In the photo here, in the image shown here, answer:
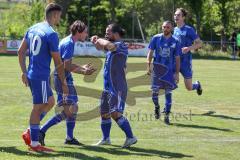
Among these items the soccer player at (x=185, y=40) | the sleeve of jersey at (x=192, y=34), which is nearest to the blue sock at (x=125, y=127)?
the soccer player at (x=185, y=40)

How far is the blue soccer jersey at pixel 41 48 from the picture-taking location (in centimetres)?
A: 852

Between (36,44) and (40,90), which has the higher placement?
(36,44)

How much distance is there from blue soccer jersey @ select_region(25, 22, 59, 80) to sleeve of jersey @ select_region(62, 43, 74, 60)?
24.2 inches

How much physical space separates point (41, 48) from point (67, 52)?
2.57ft

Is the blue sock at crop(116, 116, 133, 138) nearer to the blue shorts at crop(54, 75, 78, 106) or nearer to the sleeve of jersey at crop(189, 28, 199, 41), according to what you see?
the blue shorts at crop(54, 75, 78, 106)

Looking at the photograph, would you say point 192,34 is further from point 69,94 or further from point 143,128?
point 69,94

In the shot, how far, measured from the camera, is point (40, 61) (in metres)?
8.61

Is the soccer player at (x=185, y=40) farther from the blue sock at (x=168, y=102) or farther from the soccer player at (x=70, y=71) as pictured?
the soccer player at (x=70, y=71)

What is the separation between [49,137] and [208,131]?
3.22 m

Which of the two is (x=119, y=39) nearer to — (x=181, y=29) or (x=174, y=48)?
(x=174, y=48)

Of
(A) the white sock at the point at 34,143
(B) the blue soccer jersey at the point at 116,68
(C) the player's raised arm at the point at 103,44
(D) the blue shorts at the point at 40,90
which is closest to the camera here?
(D) the blue shorts at the point at 40,90

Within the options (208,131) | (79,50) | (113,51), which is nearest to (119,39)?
(113,51)

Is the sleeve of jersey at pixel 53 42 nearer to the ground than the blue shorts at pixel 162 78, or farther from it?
farther from it

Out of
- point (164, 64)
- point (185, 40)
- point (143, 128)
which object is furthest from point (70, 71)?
point (185, 40)
